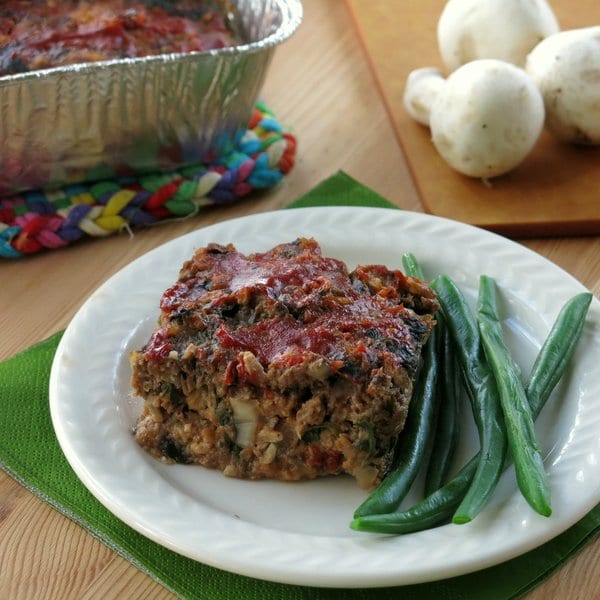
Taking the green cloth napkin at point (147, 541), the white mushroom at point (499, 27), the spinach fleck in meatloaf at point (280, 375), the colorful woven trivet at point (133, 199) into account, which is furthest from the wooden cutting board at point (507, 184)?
the green cloth napkin at point (147, 541)

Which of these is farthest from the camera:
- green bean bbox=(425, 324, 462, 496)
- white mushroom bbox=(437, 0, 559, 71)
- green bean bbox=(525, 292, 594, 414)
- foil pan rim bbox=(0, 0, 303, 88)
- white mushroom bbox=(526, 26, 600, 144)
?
white mushroom bbox=(437, 0, 559, 71)

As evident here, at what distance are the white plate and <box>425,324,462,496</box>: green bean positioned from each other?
0.05m

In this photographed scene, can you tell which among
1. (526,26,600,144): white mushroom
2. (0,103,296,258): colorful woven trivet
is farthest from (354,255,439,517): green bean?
(526,26,600,144): white mushroom

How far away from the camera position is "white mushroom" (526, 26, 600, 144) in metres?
3.31

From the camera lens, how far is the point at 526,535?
1911 mm

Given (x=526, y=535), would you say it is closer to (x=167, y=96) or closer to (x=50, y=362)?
(x=50, y=362)

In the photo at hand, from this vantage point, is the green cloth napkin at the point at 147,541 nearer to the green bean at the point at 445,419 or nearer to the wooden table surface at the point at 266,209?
the wooden table surface at the point at 266,209

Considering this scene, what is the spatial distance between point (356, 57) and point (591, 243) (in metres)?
1.55

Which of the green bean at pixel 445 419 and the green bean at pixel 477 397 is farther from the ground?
the green bean at pixel 477 397

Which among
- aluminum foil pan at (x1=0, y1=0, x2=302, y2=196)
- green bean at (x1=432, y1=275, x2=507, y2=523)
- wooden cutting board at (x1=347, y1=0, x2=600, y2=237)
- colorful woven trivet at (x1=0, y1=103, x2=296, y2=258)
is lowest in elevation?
wooden cutting board at (x1=347, y1=0, x2=600, y2=237)

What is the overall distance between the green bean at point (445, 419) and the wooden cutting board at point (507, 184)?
2.75 feet

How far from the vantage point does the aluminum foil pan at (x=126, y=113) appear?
296 centimetres

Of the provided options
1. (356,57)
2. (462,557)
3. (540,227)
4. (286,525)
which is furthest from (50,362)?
(356,57)

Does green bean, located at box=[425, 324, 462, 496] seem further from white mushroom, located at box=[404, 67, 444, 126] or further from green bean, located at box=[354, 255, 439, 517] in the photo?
white mushroom, located at box=[404, 67, 444, 126]
